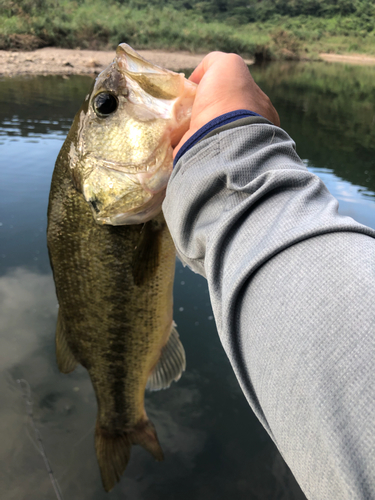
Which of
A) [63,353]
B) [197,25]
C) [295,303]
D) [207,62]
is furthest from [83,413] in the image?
[197,25]

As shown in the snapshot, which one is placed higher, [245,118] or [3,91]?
[245,118]

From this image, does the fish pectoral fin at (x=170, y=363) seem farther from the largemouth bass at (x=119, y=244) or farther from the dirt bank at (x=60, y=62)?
the dirt bank at (x=60, y=62)

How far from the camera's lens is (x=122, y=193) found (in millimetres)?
1446

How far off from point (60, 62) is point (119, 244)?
2286cm

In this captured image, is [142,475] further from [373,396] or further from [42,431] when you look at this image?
[373,396]

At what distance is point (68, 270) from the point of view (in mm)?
1803

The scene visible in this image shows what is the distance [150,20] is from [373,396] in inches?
1493

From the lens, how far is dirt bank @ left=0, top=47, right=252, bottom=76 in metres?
18.8

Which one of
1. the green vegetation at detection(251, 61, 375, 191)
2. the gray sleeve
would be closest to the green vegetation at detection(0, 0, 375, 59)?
the green vegetation at detection(251, 61, 375, 191)

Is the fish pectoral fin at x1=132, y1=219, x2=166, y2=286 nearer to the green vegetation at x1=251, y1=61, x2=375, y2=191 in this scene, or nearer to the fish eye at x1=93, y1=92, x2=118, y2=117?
the fish eye at x1=93, y1=92, x2=118, y2=117

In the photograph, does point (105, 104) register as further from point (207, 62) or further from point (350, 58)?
point (350, 58)

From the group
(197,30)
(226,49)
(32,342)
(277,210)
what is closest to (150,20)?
(197,30)

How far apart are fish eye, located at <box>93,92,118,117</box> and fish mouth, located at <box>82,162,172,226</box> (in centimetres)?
22

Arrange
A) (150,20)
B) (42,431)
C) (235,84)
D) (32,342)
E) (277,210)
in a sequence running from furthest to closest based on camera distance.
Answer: (150,20), (32,342), (42,431), (235,84), (277,210)
